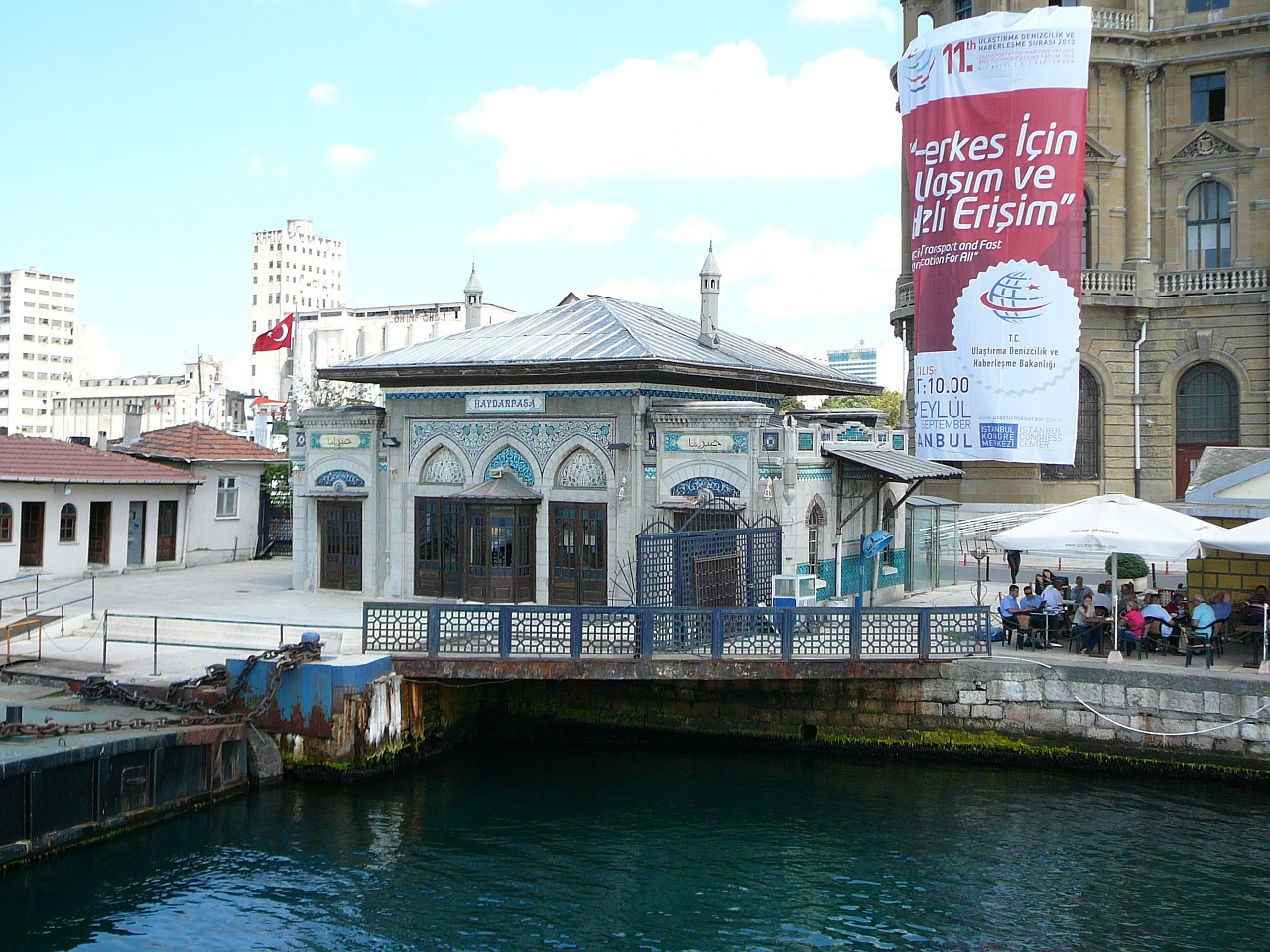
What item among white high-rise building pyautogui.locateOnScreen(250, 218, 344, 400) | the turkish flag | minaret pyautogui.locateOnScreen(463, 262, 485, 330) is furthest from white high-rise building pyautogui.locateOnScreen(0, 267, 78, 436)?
minaret pyautogui.locateOnScreen(463, 262, 485, 330)

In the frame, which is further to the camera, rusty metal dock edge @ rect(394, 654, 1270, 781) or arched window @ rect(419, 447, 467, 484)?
arched window @ rect(419, 447, 467, 484)

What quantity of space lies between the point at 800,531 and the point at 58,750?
12.8 metres

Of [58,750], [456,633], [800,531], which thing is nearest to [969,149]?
[800,531]

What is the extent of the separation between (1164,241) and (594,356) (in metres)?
24.6

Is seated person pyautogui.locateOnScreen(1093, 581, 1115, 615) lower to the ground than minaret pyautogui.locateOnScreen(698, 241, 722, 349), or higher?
lower

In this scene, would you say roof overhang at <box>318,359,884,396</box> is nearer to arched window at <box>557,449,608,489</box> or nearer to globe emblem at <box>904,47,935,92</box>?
arched window at <box>557,449,608,489</box>

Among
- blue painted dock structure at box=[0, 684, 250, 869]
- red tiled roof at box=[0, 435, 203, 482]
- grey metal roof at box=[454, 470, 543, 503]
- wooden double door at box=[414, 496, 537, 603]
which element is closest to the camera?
blue painted dock structure at box=[0, 684, 250, 869]

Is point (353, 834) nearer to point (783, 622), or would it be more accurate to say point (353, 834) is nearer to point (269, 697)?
point (269, 697)

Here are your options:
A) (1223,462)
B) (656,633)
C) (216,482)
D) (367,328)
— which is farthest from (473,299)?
(367,328)

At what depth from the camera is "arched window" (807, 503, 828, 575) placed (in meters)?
23.2

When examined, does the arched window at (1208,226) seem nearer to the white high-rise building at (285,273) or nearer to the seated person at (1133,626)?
the seated person at (1133,626)

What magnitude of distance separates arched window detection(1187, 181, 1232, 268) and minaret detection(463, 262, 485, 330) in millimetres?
23381

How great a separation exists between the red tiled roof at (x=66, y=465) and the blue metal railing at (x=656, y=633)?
45.9 ft

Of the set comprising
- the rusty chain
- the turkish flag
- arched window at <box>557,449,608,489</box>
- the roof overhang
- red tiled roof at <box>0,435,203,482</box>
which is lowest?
the rusty chain
